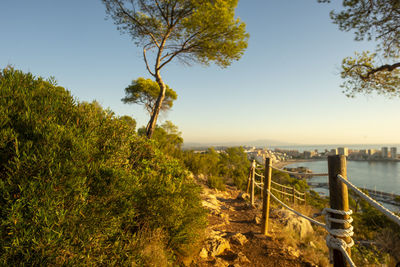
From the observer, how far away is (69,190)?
140cm

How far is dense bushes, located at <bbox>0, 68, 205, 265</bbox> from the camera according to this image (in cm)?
122

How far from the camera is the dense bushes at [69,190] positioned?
1219 millimetres

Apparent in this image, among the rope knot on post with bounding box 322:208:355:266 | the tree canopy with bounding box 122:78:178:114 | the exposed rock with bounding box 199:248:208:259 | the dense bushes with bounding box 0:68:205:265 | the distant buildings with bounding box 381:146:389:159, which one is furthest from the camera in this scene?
the distant buildings with bounding box 381:146:389:159

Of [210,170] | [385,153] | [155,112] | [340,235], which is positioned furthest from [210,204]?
[385,153]

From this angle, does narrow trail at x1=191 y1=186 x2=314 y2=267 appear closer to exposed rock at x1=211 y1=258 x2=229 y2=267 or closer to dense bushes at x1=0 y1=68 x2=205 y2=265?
exposed rock at x1=211 y1=258 x2=229 y2=267

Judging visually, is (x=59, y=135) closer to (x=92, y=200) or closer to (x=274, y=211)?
(x=92, y=200)

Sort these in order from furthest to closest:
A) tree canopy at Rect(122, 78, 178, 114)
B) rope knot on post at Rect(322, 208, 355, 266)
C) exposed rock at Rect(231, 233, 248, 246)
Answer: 1. tree canopy at Rect(122, 78, 178, 114)
2. exposed rock at Rect(231, 233, 248, 246)
3. rope knot on post at Rect(322, 208, 355, 266)

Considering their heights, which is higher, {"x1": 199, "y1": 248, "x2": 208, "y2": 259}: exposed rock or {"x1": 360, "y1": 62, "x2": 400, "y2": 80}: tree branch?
{"x1": 360, "y1": 62, "x2": 400, "y2": 80}: tree branch

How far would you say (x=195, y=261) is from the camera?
237 centimetres

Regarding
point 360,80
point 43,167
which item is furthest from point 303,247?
point 360,80

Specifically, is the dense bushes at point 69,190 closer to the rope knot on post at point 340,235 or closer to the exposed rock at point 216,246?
the exposed rock at point 216,246

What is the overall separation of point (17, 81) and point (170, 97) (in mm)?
15845

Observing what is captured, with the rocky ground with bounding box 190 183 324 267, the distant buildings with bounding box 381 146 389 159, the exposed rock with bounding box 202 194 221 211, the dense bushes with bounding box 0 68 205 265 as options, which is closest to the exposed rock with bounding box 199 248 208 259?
the rocky ground with bounding box 190 183 324 267

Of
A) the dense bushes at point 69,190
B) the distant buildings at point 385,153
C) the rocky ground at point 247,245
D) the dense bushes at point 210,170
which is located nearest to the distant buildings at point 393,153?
the distant buildings at point 385,153
